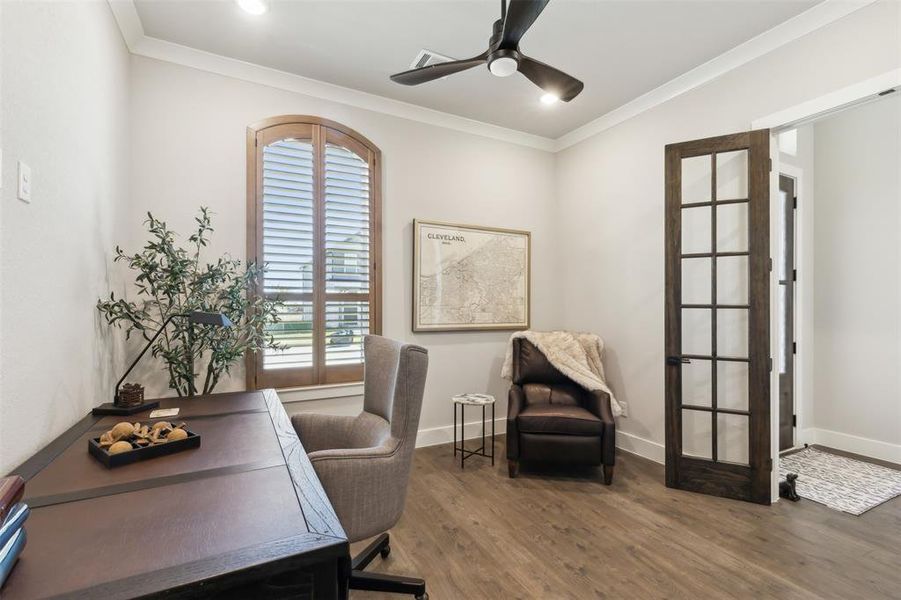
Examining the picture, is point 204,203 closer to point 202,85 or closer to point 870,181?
point 202,85

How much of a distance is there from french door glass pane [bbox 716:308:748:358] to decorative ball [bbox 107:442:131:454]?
10.9ft

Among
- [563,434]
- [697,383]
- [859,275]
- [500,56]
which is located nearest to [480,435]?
[563,434]

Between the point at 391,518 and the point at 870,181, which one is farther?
the point at 870,181

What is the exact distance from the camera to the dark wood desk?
0.74 meters

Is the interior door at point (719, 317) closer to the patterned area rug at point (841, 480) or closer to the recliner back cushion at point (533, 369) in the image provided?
the patterned area rug at point (841, 480)

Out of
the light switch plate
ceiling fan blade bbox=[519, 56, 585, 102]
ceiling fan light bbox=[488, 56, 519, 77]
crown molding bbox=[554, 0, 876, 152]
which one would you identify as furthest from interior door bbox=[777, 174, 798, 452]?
the light switch plate

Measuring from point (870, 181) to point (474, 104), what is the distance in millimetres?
3515

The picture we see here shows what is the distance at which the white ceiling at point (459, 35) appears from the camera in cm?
241

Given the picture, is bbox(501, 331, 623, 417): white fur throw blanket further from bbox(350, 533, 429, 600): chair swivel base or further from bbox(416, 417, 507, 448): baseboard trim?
bbox(350, 533, 429, 600): chair swivel base

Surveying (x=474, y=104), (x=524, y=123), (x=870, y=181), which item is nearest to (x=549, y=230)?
(x=524, y=123)

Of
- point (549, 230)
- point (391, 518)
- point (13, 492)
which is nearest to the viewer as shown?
point (13, 492)

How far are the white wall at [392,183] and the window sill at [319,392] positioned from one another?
0.02 m

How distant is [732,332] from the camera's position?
285 centimetres

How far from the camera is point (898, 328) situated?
334cm
